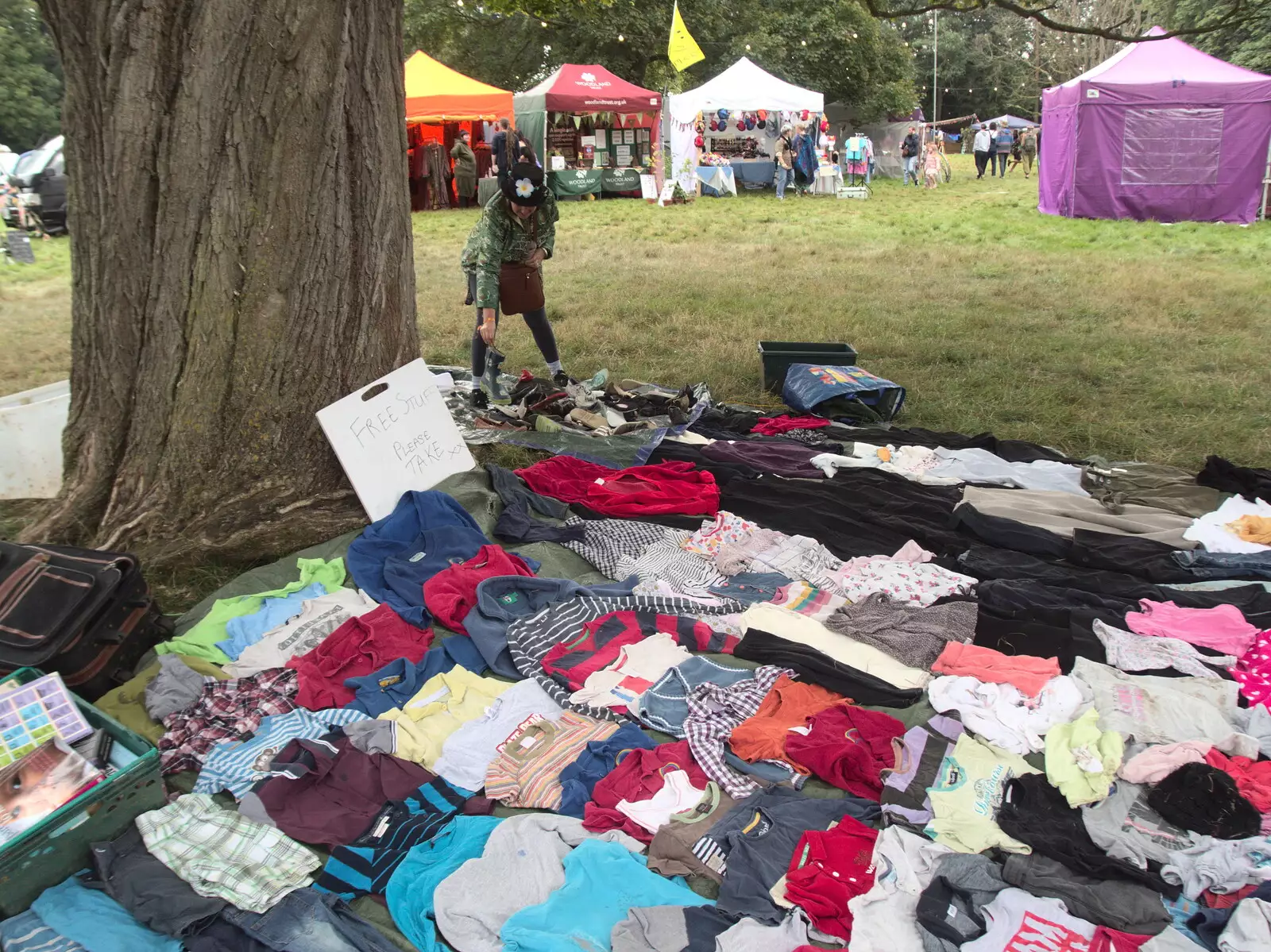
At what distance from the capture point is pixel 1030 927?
2135 millimetres

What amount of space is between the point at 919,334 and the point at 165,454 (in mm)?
6019

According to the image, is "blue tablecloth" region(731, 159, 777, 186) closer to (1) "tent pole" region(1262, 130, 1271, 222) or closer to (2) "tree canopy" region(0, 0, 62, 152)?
(1) "tent pole" region(1262, 130, 1271, 222)

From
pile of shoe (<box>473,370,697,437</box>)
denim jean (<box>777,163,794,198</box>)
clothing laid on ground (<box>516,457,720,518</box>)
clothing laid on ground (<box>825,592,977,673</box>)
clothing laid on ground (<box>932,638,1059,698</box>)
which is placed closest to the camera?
clothing laid on ground (<box>932,638,1059,698</box>)

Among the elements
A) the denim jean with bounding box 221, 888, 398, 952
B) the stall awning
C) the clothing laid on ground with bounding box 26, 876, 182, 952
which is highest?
the stall awning

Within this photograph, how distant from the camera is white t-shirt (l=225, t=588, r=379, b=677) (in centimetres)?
327

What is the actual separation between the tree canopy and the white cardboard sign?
93.0 ft

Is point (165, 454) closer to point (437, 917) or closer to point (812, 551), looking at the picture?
point (437, 917)

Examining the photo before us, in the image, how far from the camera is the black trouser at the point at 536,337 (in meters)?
6.27

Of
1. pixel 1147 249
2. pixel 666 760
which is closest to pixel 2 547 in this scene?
pixel 666 760

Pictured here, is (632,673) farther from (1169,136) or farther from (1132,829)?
(1169,136)

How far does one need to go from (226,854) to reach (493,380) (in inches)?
169

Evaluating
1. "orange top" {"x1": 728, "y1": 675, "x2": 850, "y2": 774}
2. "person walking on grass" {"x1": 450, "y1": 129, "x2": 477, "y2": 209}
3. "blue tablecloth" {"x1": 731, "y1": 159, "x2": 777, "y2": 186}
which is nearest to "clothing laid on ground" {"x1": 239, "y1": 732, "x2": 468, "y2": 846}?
"orange top" {"x1": 728, "y1": 675, "x2": 850, "y2": 774}

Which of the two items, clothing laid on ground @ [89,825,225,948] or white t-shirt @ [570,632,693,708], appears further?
white t-shirt @ [570,632,693,708]

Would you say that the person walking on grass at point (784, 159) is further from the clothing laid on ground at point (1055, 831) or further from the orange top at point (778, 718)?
the clothing laid on ground at point (1055, 831)
